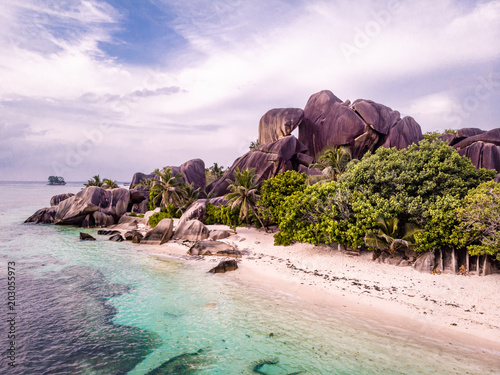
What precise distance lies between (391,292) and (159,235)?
2115 centimetres

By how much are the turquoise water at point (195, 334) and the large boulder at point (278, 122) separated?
3628 centimetres

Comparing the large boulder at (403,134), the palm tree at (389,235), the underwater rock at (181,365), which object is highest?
the large boulder at (403,134)

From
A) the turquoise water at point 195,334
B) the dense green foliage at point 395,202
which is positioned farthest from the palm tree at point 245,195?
the turquoise water at point 195,334

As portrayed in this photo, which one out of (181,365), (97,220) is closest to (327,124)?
(97,220)

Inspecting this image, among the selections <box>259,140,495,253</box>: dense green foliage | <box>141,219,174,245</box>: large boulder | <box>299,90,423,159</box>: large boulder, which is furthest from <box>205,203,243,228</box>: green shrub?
<box>299,90,423,159</box>: large boulder

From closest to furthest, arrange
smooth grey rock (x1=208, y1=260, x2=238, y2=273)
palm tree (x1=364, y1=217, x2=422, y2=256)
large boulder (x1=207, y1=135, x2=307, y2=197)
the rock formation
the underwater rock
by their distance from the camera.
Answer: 1. the underwater rock
2. palm tree (x1=364, y1=217, x2=422, y2=256)
3. smooth grey rock (x1=208, y1=260, x2=238, y2=273)
4. the rock formation
5. large boulder (x1=207, y1=135, x2=307, y2=197)

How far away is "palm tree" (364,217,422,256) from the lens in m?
16.2

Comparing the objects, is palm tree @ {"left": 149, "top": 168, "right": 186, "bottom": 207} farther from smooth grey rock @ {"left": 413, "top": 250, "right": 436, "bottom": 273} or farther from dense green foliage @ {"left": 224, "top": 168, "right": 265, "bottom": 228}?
smooth grey rock @ {"left": 413, "top": 250, "right": 436, "bottom": 273}

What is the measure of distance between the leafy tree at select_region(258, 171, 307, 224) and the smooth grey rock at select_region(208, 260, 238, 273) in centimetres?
719

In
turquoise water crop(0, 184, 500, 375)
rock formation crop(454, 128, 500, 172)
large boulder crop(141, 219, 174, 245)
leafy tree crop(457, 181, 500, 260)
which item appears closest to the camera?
turquoise water crop(0, 184, 500, 375)

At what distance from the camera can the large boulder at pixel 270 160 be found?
42375mm

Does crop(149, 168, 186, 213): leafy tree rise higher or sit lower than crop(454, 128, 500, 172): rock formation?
lower

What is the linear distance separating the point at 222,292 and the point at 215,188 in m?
32.3

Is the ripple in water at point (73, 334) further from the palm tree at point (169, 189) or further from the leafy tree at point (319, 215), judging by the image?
the palm tree at point (169, 189)
